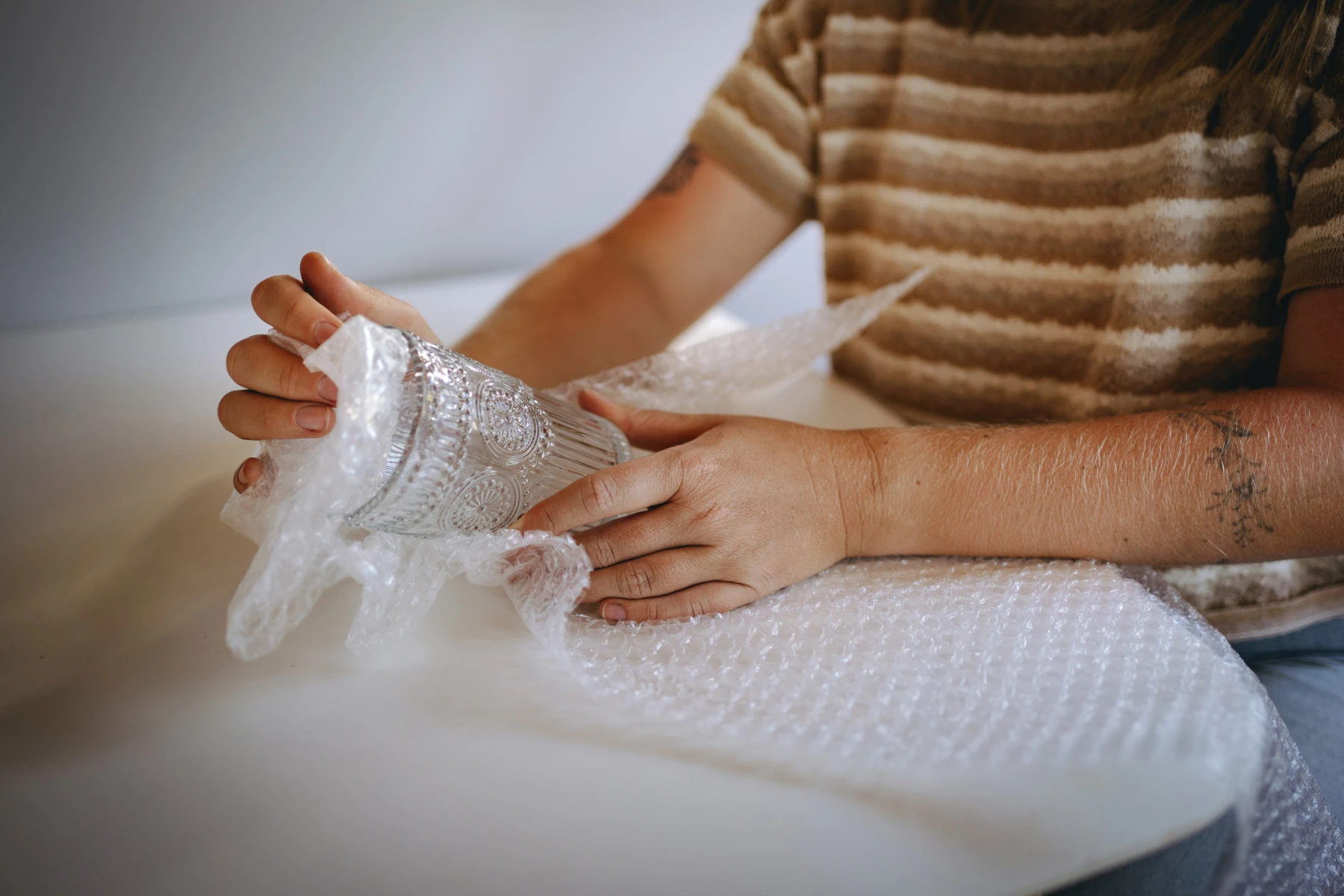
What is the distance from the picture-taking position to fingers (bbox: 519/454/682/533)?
57 cm

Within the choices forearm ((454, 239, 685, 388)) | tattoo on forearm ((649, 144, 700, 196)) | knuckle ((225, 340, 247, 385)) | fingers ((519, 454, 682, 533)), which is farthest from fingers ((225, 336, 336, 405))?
tattoo on forearm ((649, 144, 700, 196))

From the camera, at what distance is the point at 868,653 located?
579mm

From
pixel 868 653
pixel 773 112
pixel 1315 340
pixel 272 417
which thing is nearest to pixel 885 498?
pixel 868 653

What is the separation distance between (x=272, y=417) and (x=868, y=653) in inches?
16.7

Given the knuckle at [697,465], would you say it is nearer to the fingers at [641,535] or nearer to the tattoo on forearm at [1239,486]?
the fingers at [641,535]

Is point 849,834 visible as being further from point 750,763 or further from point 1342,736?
point 1342,736

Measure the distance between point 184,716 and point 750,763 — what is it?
1.15 feet

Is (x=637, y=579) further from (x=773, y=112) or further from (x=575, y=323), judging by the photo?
(x=773, y=112)

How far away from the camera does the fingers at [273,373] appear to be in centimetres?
53

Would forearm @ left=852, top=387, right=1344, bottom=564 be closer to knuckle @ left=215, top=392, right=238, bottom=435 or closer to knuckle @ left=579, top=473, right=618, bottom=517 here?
knuckle @ left=579, top=473, right=618, bottom=517

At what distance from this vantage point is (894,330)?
97 cm

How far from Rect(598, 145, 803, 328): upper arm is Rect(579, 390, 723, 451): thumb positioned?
0.35 metres

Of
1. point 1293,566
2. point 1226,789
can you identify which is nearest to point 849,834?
point 1226,789

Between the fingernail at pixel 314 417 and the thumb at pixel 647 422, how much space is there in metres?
0.22
